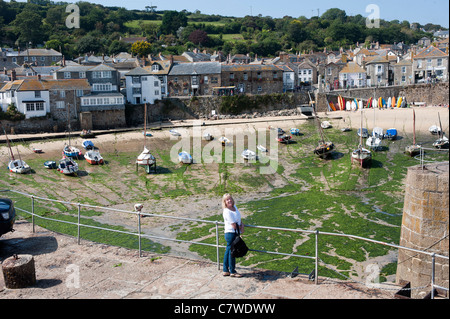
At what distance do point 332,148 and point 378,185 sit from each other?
6816 millimetres

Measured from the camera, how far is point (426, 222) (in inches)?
364

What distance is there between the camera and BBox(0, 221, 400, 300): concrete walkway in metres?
6.98

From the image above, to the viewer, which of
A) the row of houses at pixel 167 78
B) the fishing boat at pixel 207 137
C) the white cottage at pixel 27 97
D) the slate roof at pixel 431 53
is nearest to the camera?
the fishing boat at pixel 207 137

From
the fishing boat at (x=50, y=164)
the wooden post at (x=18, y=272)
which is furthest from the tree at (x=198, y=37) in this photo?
the wooden post at (x=18, y=272)

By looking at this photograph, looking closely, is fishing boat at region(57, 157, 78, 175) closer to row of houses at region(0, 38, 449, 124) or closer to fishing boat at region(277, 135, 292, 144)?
row of houses at region(0, 38, 449, 124)

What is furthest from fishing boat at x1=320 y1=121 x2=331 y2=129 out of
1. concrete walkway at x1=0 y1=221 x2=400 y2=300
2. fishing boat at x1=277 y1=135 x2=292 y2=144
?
concrete walkway at x1=0 y1=221 x2=400 y2=300

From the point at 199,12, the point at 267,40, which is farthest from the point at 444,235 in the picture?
the point at 199,12

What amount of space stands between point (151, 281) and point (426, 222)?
5317mm

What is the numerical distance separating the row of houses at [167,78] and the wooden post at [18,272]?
34440mm

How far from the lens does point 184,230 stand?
62.7ft

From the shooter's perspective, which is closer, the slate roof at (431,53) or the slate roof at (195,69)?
the slate roof at (195,69)

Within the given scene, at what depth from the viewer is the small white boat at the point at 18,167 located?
2869cm

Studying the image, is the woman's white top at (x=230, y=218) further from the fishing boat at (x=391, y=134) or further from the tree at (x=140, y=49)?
the tree at (x=140, y=49)

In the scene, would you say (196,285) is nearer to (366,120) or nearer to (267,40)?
(366,120)
